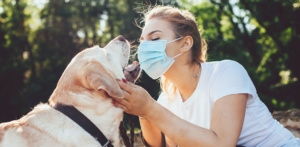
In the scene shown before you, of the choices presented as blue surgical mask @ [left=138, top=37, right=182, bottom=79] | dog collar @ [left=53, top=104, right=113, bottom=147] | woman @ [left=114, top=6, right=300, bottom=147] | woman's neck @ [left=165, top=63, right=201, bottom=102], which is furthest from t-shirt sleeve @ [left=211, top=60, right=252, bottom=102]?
dog collar @ [left=53, top=104, right=113, bottom=147]

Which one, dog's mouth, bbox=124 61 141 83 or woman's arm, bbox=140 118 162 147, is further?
woman's arm, bbox=140 118 162 147

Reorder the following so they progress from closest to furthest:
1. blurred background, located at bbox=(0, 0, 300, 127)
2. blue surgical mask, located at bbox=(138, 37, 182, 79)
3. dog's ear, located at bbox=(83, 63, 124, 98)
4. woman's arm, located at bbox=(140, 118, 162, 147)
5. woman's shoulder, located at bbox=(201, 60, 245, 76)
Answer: dog's ear, located at bbox=(83, 63, 124, 98)
woman's shoulder, located at bbox=(201, 60, 245, 76)
blue surgical mask, located at bbox=(138, 37, 182, 79)
woman's arm, located at bbox=(140, 118, 162, 147)
blurred background, located at bbox=(0, 0, 300, 127)

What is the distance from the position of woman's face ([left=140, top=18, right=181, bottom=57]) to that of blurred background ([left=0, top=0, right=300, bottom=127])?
9885 millimetres

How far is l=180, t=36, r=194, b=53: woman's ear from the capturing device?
331cm

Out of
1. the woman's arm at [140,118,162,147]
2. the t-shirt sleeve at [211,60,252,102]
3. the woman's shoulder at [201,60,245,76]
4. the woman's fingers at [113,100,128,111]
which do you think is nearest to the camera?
the woman's fingers at [113,100,128,111]

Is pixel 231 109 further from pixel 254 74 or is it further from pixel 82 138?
pixel 254 74

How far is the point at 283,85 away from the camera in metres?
17.0

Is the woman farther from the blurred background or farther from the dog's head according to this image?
the blurred background

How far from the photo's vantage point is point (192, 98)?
124 inches

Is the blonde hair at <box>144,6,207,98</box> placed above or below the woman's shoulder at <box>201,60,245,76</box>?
above

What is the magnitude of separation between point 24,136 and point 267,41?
1863cm

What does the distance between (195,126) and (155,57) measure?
1159 millimetres

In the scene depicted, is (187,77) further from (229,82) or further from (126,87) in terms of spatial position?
(126,87)

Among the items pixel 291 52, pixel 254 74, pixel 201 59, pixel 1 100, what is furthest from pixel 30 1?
pixel 201 59
